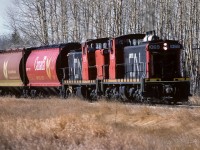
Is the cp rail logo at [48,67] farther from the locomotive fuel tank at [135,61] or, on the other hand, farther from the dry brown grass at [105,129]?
the dry brown grass at [105,129]

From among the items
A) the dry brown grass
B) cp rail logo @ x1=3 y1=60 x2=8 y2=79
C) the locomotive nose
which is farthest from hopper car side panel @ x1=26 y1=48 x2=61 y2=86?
the locomotive nose

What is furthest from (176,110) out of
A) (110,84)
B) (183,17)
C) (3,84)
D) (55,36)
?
(55,36)

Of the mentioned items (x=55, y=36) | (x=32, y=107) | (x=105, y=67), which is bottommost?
(x=32, y=107)

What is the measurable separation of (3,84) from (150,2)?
52.7 feet

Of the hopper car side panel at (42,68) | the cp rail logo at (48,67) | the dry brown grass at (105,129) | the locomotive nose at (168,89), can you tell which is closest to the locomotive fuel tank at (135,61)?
the locomotive nose at (168,89)

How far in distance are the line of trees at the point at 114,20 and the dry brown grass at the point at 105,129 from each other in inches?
644

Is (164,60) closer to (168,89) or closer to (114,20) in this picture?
(168,89)

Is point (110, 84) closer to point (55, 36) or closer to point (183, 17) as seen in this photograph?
point (183, 17)

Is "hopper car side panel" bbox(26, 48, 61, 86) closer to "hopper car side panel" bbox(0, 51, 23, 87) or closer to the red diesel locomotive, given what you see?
"hopper car side panel" bbox(0, 51, 23, 87)

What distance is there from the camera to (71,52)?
2502cm

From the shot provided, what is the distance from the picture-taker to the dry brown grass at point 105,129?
1026 cm

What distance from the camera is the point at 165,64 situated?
19.9 meters

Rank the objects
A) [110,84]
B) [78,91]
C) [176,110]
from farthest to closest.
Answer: [78,91] → [110,84] → [176,110]

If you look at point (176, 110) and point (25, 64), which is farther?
point (25, 64)
